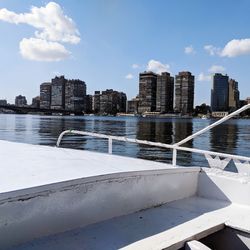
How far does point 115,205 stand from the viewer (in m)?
3.68

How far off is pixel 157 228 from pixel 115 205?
476 mm

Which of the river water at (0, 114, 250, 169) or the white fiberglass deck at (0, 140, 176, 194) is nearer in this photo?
the white fiberglass deck at (0, 140, 176, 194)

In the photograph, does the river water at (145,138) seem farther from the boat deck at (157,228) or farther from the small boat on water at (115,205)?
the boat deck at (157,228)

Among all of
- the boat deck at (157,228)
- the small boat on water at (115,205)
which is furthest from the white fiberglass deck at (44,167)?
the boat deck at (157,228)

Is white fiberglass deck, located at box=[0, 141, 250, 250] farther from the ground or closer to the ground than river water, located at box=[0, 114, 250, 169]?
farther from the ground

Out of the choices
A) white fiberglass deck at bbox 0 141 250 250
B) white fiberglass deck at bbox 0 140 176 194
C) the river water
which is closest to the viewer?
white fiberglass deck at bbox 0 141 250 250

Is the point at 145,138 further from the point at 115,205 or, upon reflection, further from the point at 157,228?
the point at 157,228

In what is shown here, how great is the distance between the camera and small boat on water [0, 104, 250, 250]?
9.68 feet

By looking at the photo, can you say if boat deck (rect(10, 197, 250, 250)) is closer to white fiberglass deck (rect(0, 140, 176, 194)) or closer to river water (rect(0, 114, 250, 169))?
white fiberglass deck (rect(0, 140, 176, 194))

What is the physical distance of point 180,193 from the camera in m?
4.45

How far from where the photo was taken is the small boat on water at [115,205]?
2.95m

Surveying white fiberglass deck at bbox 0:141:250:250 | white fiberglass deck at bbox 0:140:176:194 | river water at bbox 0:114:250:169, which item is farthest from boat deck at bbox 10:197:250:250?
river water at bbox 0:114:250:169

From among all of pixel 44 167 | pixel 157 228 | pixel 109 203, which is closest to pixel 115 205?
pixel 109 203

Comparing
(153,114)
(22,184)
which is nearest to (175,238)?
(22,184)
